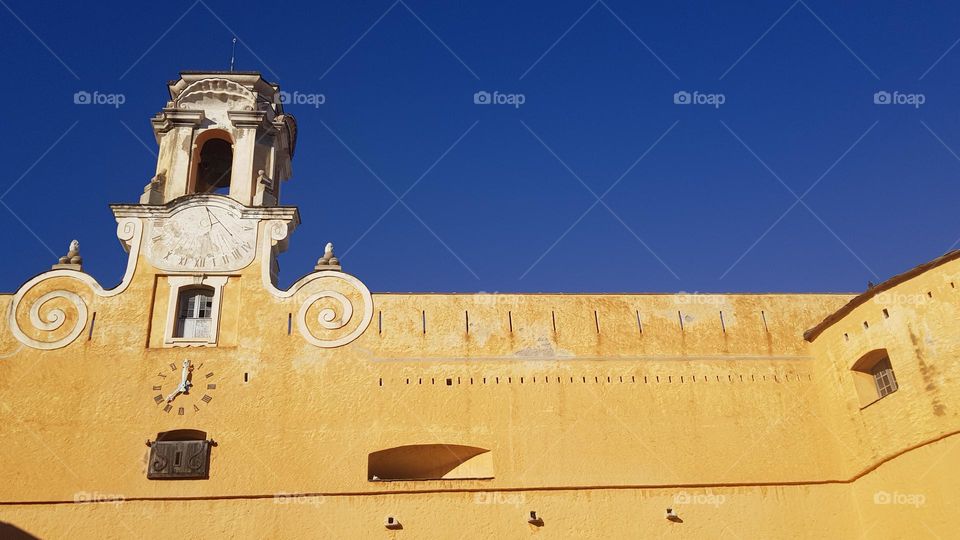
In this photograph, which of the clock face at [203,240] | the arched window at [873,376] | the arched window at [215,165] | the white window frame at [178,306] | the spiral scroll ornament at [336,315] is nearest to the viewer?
the arched window at [873,376]

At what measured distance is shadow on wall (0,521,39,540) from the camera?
15.0 metres

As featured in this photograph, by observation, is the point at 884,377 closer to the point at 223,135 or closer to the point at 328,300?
the point at 328,300

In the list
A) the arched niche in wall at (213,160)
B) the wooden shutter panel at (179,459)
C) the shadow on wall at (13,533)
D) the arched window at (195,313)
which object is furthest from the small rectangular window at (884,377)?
the shadow on wall at (13,533)

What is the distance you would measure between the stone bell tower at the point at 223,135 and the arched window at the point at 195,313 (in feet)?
6.70

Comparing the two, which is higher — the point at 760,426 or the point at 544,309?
the point at 544,309

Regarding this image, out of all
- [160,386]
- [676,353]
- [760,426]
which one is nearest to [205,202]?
[160,386]

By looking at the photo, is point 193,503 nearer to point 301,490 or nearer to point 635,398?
point 301,490

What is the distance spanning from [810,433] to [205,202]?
37.8ft

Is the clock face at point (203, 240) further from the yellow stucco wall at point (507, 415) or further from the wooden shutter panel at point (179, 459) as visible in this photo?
the wooden shutter panel at point (179, 459)

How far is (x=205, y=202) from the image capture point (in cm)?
1836

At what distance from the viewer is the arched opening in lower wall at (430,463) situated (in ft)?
53.3

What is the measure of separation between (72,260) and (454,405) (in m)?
7.41

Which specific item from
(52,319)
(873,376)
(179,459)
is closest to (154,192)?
(52,319)

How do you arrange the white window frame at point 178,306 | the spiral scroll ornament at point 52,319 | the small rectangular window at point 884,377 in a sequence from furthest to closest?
the white window frame at point 178,306, the spiral scroll ornament at point 52,319, the small rectangular window at point 884,377
